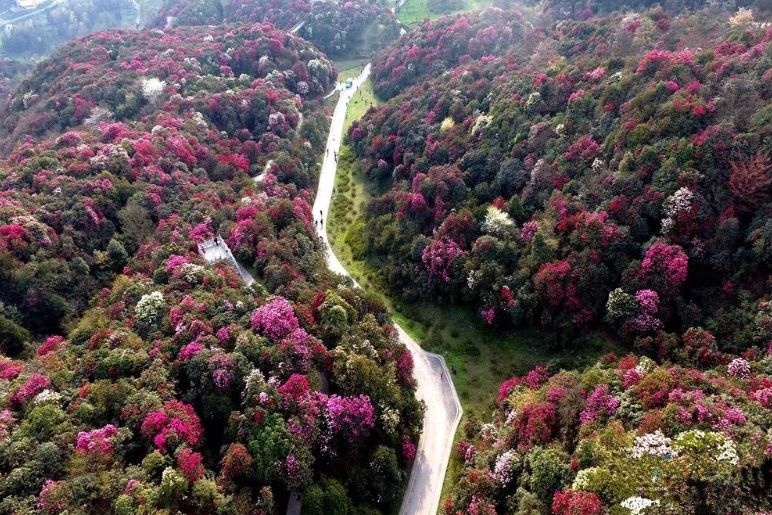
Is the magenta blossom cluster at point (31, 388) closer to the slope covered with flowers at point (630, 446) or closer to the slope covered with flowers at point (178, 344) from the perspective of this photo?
the slope covered with flowers at point (178, 344)

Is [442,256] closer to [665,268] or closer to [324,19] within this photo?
[665,268]

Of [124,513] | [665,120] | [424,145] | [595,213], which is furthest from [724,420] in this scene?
[424,145]

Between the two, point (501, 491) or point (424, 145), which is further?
point (424, 145)

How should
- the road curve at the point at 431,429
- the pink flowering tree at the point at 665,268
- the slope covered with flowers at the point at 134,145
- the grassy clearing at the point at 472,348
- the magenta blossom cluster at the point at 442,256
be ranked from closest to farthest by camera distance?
the road curve at the point at 431,429, the pink flowering tree at the point at 665,268, the grassy clearing at the point at 472,348, the slope covered with flowers at the point at 134,145, the magenta blossom cluster at the point at 442,256

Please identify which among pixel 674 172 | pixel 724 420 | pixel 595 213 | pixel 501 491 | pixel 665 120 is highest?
pixel 665 120

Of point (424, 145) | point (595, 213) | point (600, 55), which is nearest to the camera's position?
point (595, 213)

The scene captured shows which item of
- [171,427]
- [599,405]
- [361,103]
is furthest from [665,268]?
[361,103]

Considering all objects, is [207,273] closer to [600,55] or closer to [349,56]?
[600,55]

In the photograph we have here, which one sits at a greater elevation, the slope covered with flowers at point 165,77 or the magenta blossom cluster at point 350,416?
the slope covered with flowers at point 165,77

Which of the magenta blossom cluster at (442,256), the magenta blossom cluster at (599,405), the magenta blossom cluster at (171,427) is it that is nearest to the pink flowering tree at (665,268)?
the magenta blossom cluster at (599,405)
